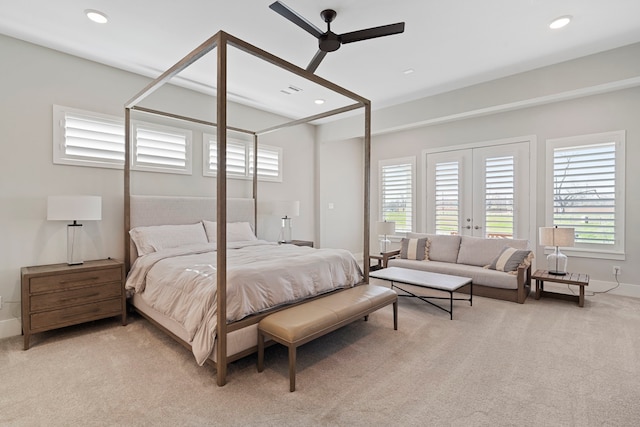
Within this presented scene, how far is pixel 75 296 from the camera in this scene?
2996 millimetres

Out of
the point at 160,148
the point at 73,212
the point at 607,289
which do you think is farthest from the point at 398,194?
the point at 73,212

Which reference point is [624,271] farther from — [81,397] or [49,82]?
[49,82]

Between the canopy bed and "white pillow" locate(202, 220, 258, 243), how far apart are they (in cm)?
1

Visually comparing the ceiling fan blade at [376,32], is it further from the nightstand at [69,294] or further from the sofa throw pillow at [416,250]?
the sofa throw pillow at [416,250]

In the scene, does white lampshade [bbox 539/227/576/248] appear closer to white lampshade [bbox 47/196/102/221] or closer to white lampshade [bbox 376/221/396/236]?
white lampshade [bbox 376/221/396/236]

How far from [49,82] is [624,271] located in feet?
24.3

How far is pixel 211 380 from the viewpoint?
7.40ft

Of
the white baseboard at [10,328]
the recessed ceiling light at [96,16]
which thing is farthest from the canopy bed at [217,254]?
the white baseboard at [10,328]

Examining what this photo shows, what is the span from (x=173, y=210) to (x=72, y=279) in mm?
1366

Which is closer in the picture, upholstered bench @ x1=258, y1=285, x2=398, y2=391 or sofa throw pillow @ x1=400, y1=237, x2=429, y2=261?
upholstered bench @ x1=258, y1=285, x2=398, y2=391

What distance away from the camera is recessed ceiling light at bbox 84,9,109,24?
109 inches

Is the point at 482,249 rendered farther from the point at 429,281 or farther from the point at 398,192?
the point at 398,192

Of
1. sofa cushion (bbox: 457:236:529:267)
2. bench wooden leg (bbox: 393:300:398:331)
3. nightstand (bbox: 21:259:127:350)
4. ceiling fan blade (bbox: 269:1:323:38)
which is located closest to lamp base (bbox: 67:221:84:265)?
nightstand (bbox: 21:259:127:350)

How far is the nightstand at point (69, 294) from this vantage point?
2768 mm
